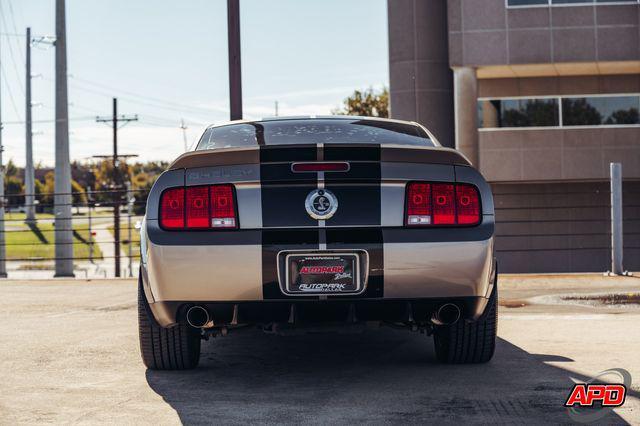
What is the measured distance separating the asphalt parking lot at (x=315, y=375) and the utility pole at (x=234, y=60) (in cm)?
429

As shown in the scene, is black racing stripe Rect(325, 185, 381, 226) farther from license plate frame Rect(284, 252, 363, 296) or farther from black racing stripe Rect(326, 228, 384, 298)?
license plate frame Rect(284, 252, 363, 296)

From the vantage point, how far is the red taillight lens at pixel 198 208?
4.85 m

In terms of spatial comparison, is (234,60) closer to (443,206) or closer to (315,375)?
(315,375)

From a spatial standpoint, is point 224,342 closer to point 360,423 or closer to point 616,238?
point 360,423

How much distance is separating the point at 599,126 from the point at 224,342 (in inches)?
933

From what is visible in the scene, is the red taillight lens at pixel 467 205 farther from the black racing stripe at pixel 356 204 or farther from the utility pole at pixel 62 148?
the utility pole at pixel 62 148

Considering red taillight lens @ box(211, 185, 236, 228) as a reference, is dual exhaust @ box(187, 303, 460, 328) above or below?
below

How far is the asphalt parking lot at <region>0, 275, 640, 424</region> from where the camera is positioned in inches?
173

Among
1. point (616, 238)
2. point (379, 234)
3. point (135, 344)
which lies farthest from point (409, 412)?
point (616, 238)

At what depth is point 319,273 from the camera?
4.74 meters

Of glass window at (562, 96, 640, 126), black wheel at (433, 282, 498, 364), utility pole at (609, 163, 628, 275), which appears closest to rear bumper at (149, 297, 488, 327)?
black wheel at (433, 282, 498, 364)

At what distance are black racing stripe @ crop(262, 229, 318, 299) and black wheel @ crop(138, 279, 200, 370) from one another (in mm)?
772

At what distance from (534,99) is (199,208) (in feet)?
83.4

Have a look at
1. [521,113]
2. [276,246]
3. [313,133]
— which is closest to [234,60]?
[313,133]
